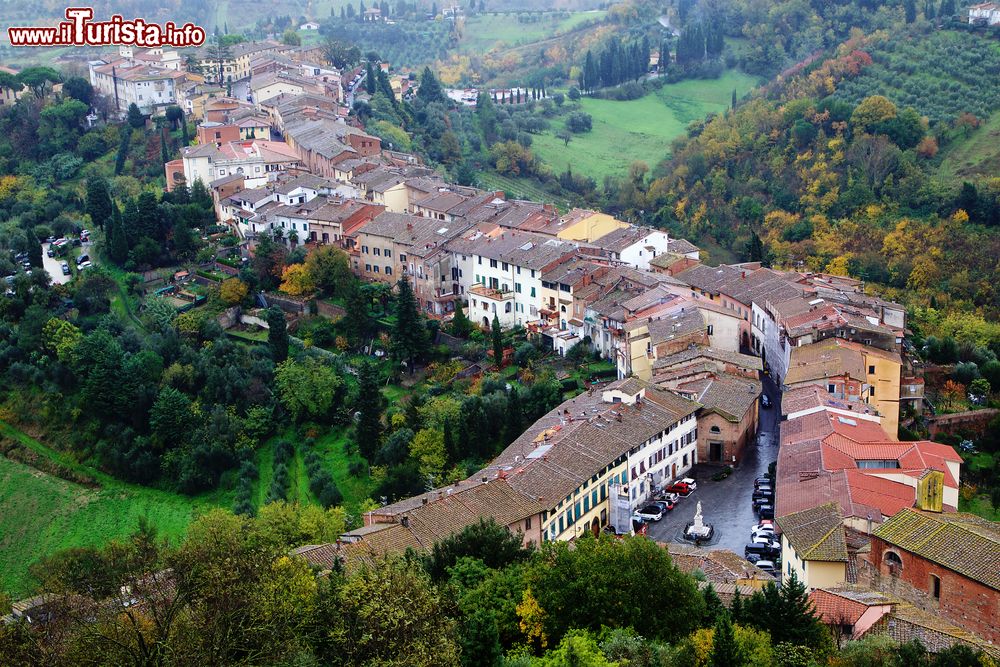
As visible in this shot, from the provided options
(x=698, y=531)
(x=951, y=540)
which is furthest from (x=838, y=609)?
(x=698, y=531)

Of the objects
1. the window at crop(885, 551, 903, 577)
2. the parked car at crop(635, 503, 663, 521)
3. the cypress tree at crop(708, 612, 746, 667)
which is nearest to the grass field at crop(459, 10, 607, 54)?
the parked car at crop(635, 503, 663, 521)

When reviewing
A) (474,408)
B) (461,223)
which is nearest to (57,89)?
(461,223)

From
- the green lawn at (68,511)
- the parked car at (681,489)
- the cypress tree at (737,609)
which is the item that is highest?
the cypress tree at (737,609)

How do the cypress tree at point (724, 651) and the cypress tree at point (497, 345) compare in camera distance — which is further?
the cypress tree at point (497, 345)

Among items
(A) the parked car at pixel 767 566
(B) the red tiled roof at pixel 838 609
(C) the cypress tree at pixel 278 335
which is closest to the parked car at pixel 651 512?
(A) the parked car at pixel 767 566

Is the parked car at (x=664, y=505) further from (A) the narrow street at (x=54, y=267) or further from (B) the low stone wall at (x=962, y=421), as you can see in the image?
(A) the narrow street at (x=54, y=267)

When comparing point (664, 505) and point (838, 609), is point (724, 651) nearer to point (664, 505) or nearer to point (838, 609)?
point (838, 609)
